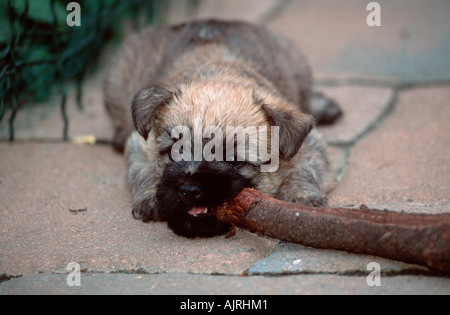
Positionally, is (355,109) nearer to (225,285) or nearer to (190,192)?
(190,192)

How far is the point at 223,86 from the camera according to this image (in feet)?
11.8

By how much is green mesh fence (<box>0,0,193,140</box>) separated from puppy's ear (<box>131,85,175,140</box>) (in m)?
1.56

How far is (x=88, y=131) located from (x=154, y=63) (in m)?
0.98

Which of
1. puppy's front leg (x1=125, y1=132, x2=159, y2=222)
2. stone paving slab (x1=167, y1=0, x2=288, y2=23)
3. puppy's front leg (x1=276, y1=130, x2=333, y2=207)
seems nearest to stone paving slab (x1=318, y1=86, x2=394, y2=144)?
puppy's front leg (x1=276, y1=130, x2=333, y2=207)

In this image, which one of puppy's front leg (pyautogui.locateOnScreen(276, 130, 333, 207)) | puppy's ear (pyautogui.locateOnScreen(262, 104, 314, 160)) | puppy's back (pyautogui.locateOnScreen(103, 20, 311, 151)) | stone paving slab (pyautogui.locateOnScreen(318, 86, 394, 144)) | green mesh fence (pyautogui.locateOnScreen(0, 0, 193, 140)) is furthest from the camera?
stone paving slab (pyautogui.locateOnScreen(318, 86, 394, 144))

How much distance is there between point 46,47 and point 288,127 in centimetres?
325

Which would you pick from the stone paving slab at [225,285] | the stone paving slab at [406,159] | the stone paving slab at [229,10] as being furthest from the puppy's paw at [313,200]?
the stone paving slab at [229,10]

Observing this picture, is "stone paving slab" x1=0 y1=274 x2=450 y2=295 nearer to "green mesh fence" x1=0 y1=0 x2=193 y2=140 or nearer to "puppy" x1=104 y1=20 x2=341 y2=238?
"puppy" x1=104 y1=20 x2=341 y2=238

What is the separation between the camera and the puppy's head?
10.3 ft

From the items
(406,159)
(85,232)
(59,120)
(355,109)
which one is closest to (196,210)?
(85,232)
